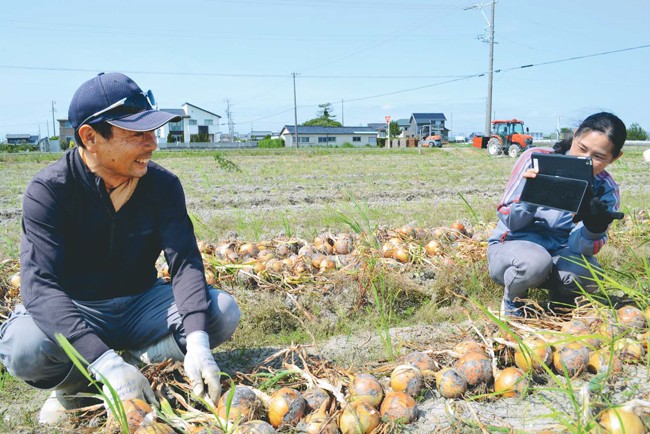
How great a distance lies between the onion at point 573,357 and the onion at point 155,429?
1281 millimetres

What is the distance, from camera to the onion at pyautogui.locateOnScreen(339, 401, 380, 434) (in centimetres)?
152

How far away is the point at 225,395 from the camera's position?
1.61 metres

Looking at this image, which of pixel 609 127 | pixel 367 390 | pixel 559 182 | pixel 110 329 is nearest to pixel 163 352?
pixel 110 329

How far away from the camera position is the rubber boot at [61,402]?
176 centimetres

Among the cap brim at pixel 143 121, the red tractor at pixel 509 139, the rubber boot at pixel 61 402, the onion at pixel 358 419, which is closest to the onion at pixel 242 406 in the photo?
the onion at pixel 358 419

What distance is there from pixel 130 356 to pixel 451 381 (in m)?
1.21

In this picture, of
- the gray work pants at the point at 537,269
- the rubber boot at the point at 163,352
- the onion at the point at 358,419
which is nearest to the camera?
the onion at the point at 358,419

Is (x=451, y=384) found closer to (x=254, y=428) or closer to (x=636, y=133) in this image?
(x=254, y=428)

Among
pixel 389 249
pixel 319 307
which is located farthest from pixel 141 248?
pixel 389 249

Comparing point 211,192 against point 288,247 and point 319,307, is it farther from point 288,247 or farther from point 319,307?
point 319,307

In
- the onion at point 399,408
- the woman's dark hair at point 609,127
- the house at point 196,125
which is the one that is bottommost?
the onion at point 399,408

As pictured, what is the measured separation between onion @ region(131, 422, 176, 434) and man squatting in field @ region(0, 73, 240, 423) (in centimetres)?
16

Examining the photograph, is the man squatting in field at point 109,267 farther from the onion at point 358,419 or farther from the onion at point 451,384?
the onion at point 451,384

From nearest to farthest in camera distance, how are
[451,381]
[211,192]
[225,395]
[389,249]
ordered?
1. [225,395]
2. [451,381]
3. [389,249]
4. [211,192]
